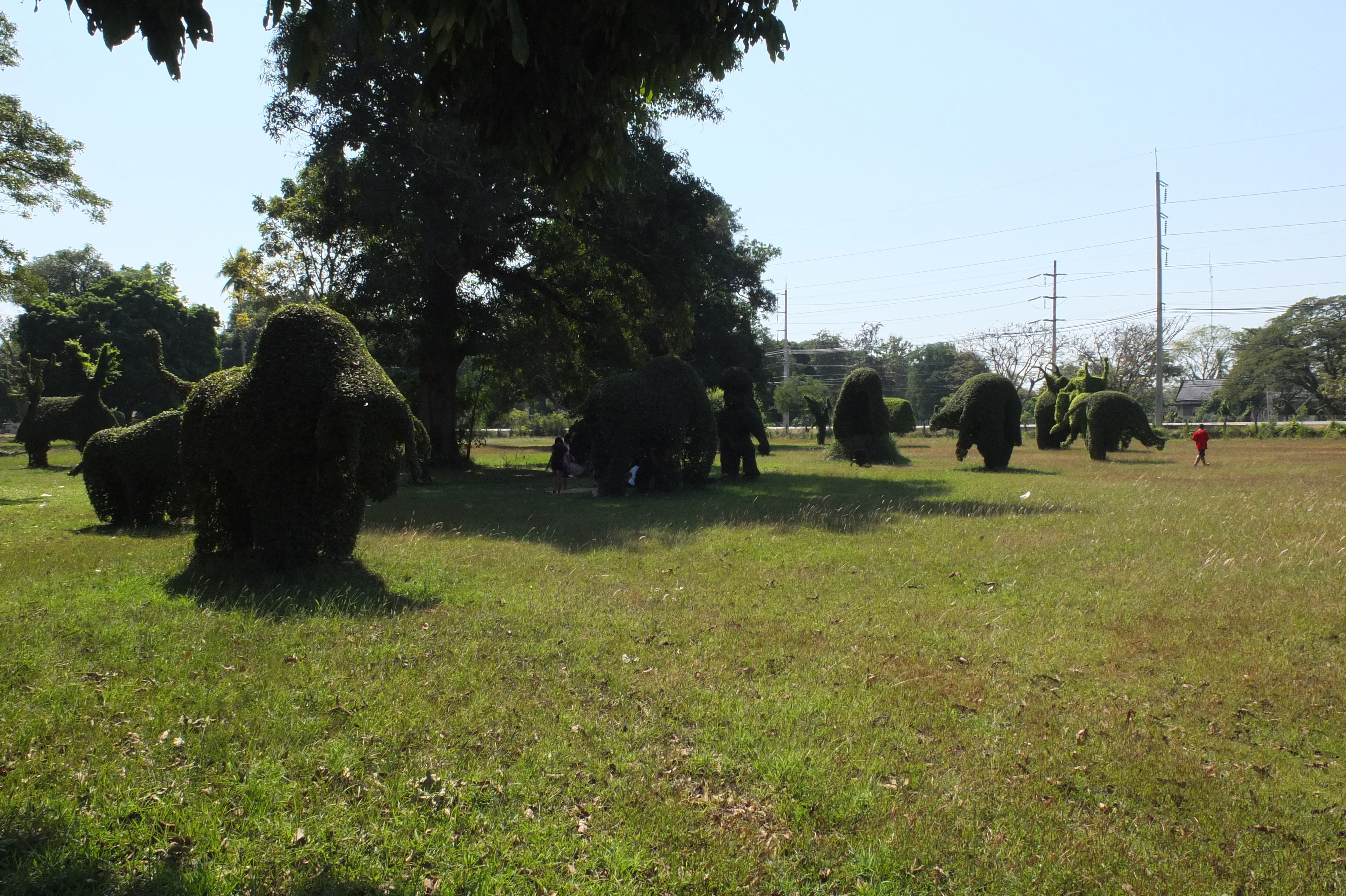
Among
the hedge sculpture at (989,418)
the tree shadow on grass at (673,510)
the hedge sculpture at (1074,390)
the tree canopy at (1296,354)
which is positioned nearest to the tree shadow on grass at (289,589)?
the tree shadow on grass at (673,510)

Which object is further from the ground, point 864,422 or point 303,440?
point 864,422

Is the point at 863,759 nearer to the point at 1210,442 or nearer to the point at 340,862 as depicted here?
the point at 340,862

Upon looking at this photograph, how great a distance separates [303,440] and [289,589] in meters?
1.41

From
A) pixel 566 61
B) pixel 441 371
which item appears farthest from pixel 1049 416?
pixel 566 61

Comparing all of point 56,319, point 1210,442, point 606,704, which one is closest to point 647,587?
point 606,704

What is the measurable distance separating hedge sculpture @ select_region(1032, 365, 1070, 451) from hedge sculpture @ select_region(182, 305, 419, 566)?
1319 inches

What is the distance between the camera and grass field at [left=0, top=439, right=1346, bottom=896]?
3781 mm

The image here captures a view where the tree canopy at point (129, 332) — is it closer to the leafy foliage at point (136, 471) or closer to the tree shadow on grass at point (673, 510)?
the tree shadow on grass at point (673, 510)

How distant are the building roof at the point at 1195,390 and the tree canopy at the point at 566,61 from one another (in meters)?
93.4

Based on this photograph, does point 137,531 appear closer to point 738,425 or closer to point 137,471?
point 137,471

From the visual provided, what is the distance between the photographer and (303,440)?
332 inches

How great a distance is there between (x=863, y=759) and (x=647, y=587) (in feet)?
14.4

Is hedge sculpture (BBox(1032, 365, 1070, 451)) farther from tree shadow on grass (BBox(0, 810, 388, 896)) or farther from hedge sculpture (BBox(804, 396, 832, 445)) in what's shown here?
tree shadow on grass (BBox(0, 810, 388, 896))

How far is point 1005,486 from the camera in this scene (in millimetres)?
19250
